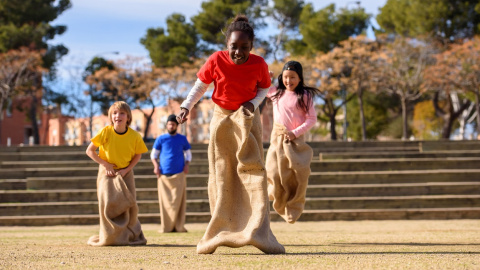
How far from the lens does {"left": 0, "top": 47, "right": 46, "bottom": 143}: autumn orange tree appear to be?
48.5m

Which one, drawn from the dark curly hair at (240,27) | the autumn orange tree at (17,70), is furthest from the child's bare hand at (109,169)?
the autumn orange tree at (17,70)

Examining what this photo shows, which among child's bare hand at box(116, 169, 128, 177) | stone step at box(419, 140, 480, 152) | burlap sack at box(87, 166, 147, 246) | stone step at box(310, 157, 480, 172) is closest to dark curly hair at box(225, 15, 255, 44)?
child's bare hand at box(116, 169, 128, 177)

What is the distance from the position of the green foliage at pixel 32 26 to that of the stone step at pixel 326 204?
3809 centimetres

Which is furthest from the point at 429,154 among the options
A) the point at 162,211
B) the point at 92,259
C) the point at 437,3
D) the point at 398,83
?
the point at 437,3

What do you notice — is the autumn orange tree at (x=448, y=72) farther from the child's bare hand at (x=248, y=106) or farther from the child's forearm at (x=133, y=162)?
the child's bare hand at (x=248, y=106)

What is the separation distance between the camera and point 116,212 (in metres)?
8.62

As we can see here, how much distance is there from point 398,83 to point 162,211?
131 ft

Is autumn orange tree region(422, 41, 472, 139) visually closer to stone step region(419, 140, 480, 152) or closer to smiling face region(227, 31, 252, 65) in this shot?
stone step region(419, 140, 480, 152)

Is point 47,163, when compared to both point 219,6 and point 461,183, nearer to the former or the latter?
point 461,183

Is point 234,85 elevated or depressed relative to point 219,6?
depressed

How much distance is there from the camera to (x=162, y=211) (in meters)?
11.9

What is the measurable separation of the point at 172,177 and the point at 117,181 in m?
3.47

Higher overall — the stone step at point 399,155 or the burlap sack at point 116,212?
the stone step at point 399,155

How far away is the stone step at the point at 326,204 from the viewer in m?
15.1
